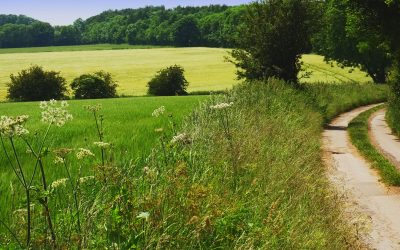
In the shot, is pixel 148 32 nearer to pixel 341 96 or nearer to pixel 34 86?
pixel 34 86

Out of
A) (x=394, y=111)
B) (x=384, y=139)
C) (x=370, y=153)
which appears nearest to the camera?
(x=370, y=153)

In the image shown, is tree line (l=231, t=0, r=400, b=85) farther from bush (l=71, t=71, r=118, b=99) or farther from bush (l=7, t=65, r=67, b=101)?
bush (l=7, t=65, r=67, b=101)

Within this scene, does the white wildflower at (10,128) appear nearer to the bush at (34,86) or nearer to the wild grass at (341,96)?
the wild grass at (341,96)

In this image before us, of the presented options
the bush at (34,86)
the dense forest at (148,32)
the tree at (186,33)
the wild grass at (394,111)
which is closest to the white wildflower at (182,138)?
the wild grass at (394,111)

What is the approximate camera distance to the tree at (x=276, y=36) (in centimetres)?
2441

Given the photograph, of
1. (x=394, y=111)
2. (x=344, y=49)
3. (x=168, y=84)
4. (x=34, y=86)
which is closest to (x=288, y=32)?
(x=394, y=111)

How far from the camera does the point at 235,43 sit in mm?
27156

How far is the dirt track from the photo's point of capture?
841 cm

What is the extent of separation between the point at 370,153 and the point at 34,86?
129ft

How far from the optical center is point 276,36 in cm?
2459

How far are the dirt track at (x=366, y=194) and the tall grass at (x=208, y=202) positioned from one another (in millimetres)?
1068

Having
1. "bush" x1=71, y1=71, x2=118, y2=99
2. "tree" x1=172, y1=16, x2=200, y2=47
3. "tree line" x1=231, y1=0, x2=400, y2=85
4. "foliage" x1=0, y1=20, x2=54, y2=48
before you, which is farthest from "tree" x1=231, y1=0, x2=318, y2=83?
"foliage" x1=0, y1=20, x2=54, y2=48

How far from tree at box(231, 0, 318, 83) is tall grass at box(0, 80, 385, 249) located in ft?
50.4

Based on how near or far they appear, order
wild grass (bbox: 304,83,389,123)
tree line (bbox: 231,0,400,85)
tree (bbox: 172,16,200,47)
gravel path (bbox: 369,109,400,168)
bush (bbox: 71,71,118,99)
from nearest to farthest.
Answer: gravel path (bbox: 369,109,400,168)
tree line (bbox: 231,0,400,85)
wild grass (bbox: 304,83,389,123)
bush (bbox: 71,71,118,99)
tree (bbox: 172,16,200,47)
